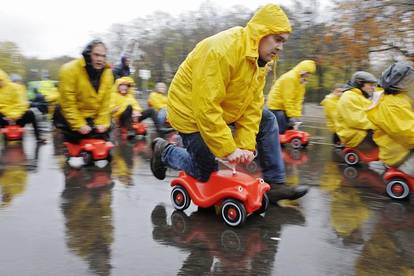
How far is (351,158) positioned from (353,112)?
786mm

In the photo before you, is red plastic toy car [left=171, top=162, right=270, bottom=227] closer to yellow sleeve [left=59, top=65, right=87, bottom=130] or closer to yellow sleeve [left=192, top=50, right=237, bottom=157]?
yellow sleeve [left=192, top=50, right=237, bottom=157]

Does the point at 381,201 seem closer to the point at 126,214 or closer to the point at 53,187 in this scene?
the point at 126,214

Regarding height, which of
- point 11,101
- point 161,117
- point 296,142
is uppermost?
point 11,101

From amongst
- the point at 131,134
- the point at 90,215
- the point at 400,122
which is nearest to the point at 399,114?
the point at 400,122

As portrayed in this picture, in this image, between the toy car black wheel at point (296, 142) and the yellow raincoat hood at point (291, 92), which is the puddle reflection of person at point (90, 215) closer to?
the yellow raincoat hood at point (291, 92)

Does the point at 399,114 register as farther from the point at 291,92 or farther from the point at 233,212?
the point at 291,92

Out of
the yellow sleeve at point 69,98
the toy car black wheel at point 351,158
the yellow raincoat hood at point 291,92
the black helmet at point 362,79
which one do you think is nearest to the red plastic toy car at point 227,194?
the yellow sleeve at point 69,98

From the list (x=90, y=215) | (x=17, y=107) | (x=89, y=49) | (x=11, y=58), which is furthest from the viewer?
(x=11, y=58)

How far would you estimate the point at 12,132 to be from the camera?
367 inches

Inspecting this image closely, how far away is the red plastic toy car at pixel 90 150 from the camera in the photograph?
6758mm

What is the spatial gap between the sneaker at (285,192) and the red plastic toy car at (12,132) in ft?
20.8

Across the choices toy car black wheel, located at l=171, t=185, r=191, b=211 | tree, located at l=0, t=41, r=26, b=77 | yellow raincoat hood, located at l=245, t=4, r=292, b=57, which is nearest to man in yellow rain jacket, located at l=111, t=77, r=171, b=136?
toy car black wheel, located at l=171, t=185, r=191, b=211

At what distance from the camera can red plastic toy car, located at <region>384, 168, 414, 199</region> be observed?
5.39m

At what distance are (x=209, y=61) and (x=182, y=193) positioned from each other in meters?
1.47
